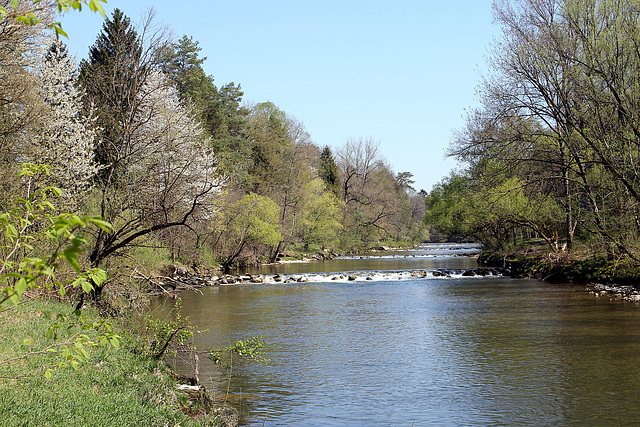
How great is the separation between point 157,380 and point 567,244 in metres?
25.1

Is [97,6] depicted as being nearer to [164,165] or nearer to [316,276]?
[164,165]

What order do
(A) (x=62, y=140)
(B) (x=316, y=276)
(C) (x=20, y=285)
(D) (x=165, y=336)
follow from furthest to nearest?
(B) (x=316, y=276) < (A) (x=62, y=140) < (D) (x=165, y=336) < (C) (x=20, y=285)

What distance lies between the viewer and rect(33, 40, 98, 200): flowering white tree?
15711mm

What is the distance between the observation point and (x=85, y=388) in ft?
22.6

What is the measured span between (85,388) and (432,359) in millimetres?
7987

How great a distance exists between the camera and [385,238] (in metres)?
75.4

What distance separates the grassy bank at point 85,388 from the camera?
5.74 metres

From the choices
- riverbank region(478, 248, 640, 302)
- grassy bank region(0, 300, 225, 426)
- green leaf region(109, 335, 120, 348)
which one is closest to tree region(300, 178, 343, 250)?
riverbank region(478, 248, 640, 302)

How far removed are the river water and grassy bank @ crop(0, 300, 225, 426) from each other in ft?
4.98

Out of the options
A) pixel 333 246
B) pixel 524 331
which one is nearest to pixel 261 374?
pixel 524 331

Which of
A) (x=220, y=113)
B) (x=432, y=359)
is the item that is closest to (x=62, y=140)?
(x=432, y=359)

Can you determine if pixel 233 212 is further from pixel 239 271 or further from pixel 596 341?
pixel 596 341

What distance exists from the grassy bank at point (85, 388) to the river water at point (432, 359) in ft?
4.98

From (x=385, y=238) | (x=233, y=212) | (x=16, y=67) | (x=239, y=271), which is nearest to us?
(x=16, y=67)
